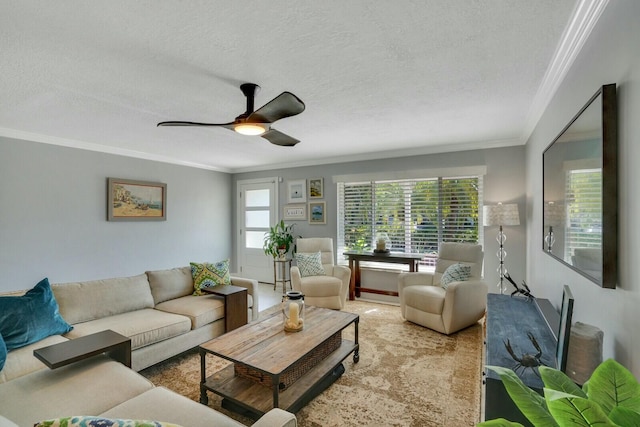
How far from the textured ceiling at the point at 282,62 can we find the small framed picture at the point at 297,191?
6.76 feet

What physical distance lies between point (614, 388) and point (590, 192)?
113 centimetres

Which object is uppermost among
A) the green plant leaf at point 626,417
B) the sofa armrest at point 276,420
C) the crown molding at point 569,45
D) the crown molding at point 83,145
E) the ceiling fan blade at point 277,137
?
the crown molding at point 569,45

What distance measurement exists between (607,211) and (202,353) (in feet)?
7.72

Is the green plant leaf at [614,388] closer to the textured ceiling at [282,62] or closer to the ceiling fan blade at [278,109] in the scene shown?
the textured ceiling at [282,62]

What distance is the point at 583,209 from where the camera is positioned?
4.86ft

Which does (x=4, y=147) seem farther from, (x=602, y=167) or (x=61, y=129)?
(x=602, y=167)

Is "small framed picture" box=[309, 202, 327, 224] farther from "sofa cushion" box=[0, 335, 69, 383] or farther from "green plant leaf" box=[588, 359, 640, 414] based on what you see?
"green plant leaf" box=[588, 359, 640, 414]

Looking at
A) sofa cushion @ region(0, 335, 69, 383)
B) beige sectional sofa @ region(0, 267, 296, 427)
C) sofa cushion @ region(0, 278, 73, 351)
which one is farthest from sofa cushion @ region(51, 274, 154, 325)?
sofa cushion @ region(0, 335, 69, 383)

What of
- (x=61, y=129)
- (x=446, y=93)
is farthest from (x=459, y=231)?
(x=61, y=129)

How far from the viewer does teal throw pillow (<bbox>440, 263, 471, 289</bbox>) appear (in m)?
3.46

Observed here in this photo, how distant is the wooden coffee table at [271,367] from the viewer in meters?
1.84

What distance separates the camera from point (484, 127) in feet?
11.3

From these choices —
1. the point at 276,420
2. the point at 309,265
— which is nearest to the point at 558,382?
the point at 276,420

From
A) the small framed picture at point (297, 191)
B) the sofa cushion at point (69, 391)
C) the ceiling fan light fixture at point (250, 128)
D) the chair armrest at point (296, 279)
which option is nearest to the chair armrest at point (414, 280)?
the chair armrest at point (296, 279)
